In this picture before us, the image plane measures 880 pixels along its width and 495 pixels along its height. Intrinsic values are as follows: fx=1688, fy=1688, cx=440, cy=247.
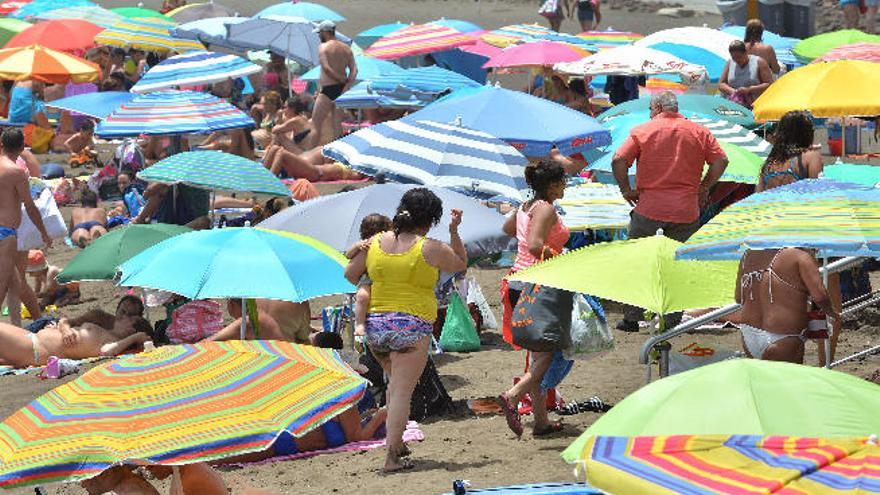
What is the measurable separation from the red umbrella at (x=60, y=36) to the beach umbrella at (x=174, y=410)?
17.3 metres

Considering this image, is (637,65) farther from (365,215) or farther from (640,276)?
(640,276)

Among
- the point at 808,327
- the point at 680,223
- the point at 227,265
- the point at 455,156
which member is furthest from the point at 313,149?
the point at 808,327

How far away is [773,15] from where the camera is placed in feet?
76.2

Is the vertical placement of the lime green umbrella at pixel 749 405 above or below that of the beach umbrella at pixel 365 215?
above

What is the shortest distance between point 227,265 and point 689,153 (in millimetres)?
3284

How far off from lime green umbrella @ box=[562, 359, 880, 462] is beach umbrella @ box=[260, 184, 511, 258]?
18.2 feet

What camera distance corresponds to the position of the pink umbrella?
19391 mm

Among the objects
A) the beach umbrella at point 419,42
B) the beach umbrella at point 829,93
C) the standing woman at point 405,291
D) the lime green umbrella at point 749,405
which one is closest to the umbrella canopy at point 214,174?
the beach umbrella at point 829,93

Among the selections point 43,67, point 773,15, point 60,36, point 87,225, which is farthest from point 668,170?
point 60,36

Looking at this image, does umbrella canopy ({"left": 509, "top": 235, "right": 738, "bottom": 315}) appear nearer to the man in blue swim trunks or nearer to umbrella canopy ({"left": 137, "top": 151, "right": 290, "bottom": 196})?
umbrella canopy ({"left": 137, "top": 151, "right": 290, "bottom": 196})

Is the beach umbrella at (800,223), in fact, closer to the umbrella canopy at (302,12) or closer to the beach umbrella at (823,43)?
the beach umbrella at (823,43)

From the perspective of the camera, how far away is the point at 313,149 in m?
18.4

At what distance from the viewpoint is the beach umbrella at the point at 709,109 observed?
13555mm

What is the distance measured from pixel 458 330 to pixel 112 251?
2523 millimetres
